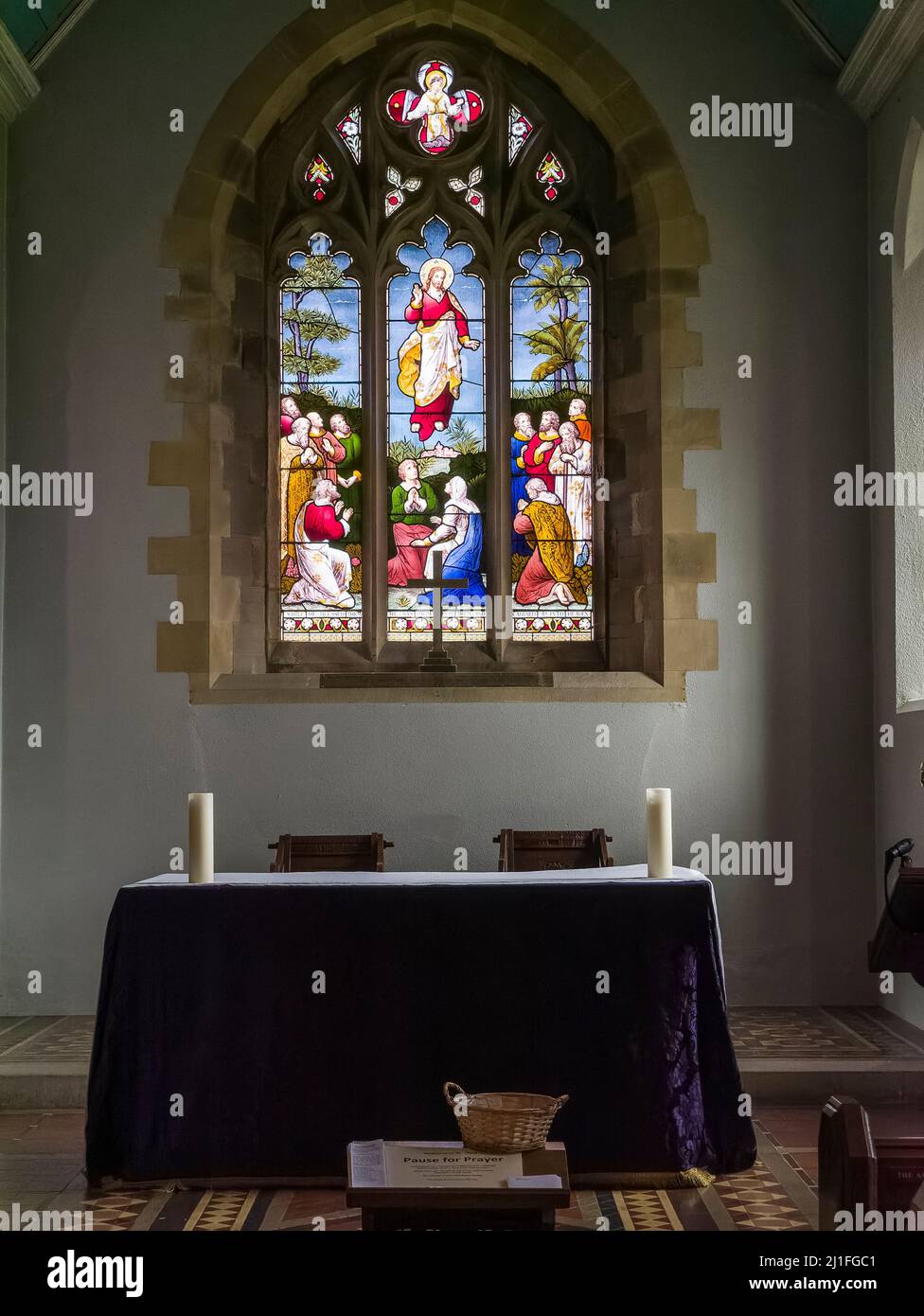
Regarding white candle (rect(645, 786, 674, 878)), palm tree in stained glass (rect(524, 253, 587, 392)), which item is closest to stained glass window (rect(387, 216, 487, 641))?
palm tree in stained glass (rect(524, 253, 587, 392))

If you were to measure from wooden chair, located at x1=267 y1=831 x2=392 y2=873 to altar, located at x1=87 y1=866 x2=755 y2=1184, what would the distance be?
73.4 inches

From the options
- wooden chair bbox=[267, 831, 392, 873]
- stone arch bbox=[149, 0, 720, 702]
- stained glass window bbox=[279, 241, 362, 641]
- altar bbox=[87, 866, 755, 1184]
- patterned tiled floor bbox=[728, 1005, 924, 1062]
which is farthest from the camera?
stained glass window bbox=[279, 241, 362, 641]

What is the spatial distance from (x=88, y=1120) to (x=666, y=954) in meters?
1.86

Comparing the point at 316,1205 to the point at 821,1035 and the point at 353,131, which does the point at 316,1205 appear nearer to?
the point at 821,1035

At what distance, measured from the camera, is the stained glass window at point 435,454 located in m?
6.95

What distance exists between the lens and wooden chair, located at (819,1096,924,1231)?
1.70 m

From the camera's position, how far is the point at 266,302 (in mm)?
6973

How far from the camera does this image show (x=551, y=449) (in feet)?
22.9

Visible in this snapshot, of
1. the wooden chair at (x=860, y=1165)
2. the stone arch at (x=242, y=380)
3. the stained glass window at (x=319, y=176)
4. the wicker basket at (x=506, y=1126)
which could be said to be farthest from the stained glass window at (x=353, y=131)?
the wooden chair at (x=860, y=1165)

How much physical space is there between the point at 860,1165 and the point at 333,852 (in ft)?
14.9

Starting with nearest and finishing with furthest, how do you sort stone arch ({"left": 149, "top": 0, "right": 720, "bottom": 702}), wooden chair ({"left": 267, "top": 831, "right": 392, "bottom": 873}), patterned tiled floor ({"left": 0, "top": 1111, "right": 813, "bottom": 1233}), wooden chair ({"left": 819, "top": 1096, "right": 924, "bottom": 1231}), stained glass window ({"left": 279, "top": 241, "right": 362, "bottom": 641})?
wooden chair ({"left": 819, "top": 1096, "right": 924, "bottom": 1231}) < patterned tiled floor ({"left": 0, "top": 1111, "right": 813, "bottom": 1233}) < wooden chair ({"left": 267, "top": 831, "right": 392, "bottom": 873}) < stone arch ({"left": 149, "top": 0, "right": 720, "bottom": 702}) < stained glass window ({"left": 279, "top": 241, "right": 362, "bottom": 641})

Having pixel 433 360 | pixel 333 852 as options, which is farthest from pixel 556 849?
pixel 433 360

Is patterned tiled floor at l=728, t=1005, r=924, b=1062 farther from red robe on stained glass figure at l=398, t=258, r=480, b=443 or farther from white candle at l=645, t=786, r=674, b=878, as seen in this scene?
red robe on stained glass figure at l=398, t=258, r=480, b=443

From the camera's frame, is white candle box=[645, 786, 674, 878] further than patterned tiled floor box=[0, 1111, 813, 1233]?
Yes
